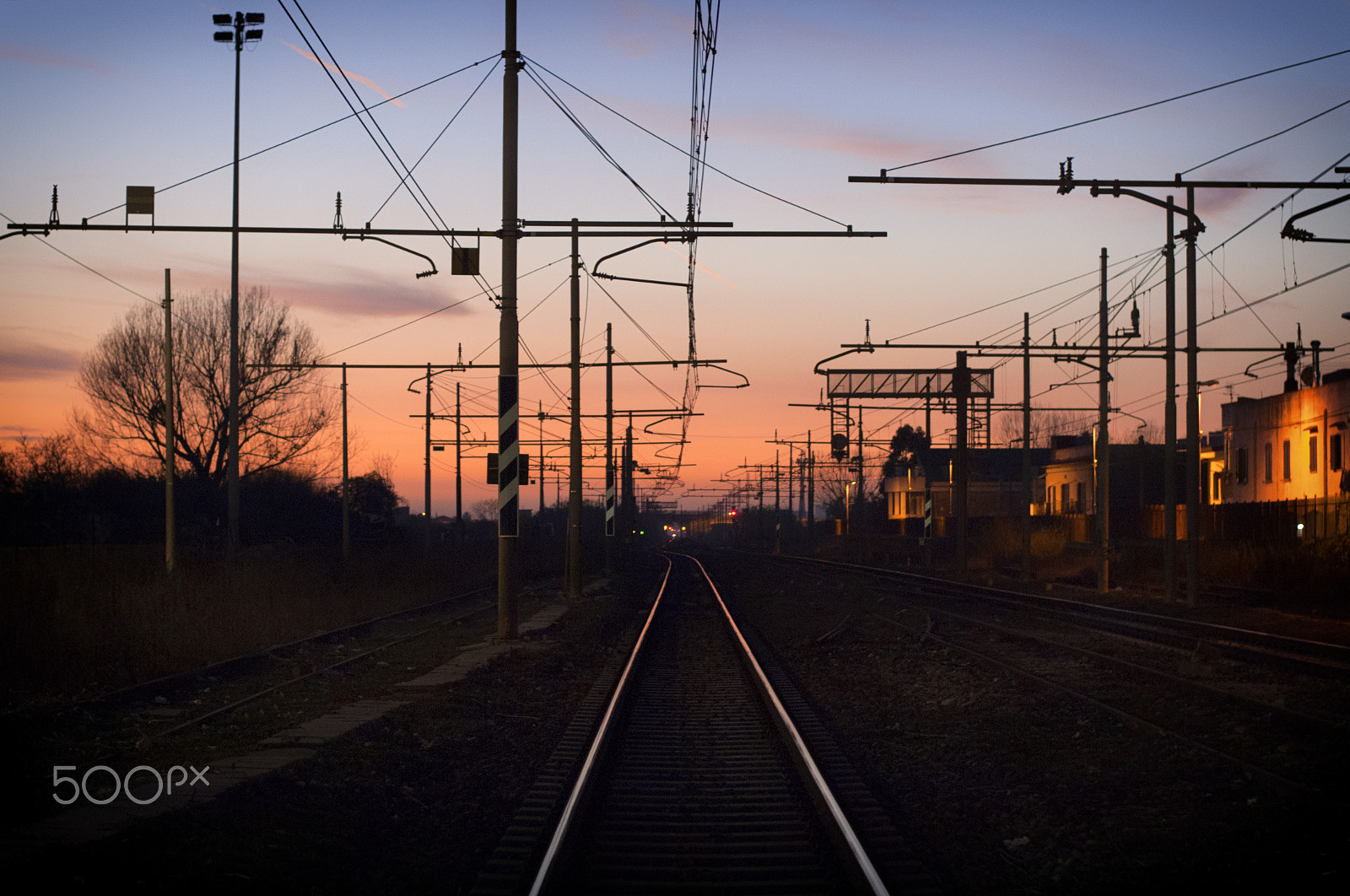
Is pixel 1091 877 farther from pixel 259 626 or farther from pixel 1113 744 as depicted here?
pixel 259 626

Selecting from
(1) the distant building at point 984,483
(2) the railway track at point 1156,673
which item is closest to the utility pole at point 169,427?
(2) the railway track at point 1156,673

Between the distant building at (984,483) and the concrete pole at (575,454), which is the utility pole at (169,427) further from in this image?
the distant building at (984,483)

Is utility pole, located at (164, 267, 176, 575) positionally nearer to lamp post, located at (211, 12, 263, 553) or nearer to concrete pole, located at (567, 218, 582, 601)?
lamp post, located at (211, 12, 263, 553)

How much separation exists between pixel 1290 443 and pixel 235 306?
4548cm

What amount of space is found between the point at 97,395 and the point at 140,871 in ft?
Result: 136

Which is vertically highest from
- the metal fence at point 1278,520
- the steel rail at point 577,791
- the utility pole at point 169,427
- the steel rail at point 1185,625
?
the utility pole at point 169,427

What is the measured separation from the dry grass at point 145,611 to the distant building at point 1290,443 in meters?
35.3

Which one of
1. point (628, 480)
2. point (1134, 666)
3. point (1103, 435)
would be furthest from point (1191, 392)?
point (628, 480)

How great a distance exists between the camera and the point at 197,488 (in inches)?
1708

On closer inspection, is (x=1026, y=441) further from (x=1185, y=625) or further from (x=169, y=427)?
(x=169, y=427)

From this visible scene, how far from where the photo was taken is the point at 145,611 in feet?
59.4

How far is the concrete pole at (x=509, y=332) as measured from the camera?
17.8 metres

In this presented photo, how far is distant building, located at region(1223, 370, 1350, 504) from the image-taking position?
4347cm

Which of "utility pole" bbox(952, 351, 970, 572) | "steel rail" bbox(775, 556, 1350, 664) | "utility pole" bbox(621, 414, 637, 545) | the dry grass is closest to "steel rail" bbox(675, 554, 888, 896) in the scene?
"steel rail" bbox(775, 556, 1350, 664)
